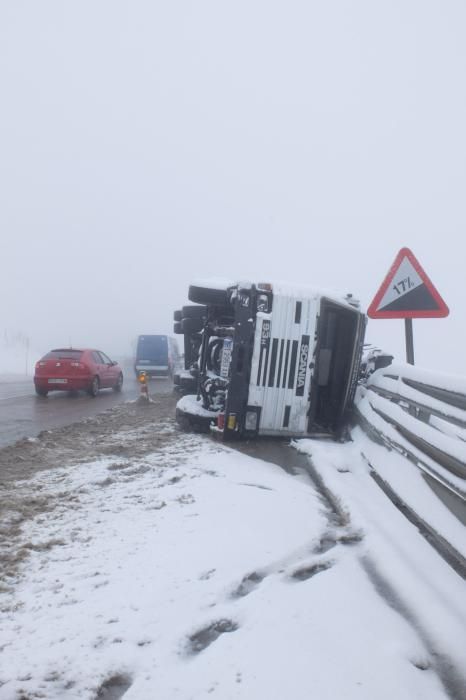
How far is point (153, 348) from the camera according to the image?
25922mm

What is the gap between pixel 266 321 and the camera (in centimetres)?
663

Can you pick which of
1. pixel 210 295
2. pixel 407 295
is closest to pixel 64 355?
pixel 210 295

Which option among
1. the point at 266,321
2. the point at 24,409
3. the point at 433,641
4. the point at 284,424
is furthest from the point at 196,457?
the point at 24,409

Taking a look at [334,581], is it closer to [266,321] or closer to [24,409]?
[266,321]

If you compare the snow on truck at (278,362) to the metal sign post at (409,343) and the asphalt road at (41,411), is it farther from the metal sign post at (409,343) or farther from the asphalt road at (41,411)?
the asphalt road at (41,411)

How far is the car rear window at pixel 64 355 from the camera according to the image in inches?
552

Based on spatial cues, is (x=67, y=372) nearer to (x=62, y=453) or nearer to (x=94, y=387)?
(x=94, y=387)

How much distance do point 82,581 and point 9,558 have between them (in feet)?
2.06

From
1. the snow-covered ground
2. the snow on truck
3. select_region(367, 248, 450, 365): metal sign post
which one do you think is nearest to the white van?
the snow on truck

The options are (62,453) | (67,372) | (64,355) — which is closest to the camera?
(62,453)

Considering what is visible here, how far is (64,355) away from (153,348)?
38.7ft

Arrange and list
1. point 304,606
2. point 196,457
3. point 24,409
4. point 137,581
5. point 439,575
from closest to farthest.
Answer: point 304,606
point 137,581
point 439,575
point 196,457
point 24,409

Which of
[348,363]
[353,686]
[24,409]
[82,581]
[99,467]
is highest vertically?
[348,363]

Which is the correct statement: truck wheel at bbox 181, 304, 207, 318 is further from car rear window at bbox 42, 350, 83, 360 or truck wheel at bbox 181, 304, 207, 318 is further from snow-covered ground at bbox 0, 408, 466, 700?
snow-covered ground at bbox 0, 408, 466, 700
